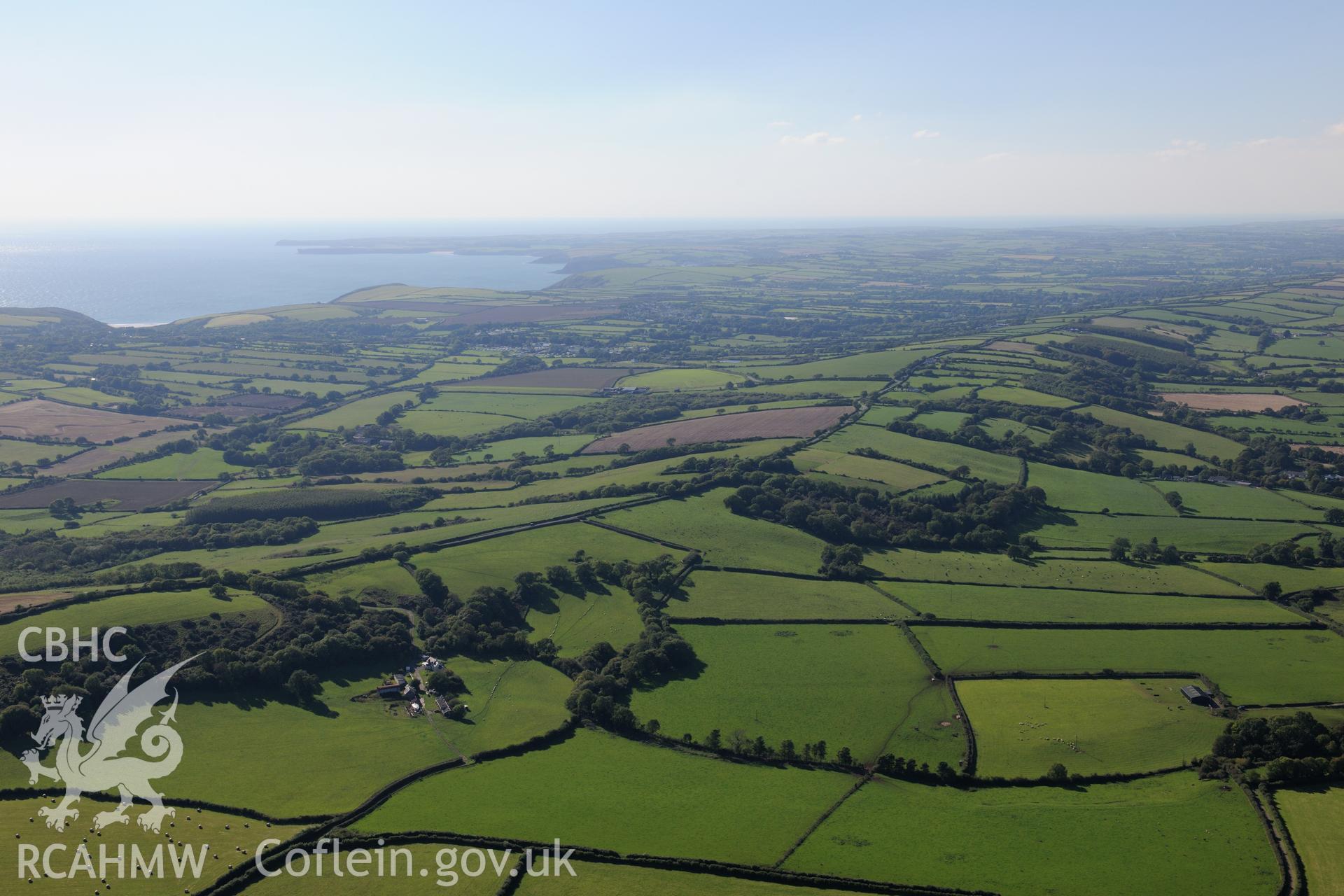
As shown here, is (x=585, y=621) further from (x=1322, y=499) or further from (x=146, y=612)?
(x=1322, y=499)

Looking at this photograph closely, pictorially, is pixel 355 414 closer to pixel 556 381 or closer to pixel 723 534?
pixel 556 381

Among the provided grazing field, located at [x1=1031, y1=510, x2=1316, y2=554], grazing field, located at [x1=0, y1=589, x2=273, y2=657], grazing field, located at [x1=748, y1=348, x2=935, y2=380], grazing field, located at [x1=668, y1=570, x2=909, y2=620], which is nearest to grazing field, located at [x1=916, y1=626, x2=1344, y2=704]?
grazing field, located at [x1=668, y1=570, x2=909, y2=620]

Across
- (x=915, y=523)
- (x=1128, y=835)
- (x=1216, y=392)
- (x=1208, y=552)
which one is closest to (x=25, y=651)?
(x=1128, y=835)

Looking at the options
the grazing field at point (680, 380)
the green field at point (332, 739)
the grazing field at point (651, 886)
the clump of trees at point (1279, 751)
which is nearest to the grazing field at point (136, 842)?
the green field at point (332, 739)

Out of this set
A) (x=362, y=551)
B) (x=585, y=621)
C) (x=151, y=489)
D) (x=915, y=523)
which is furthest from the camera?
(x=151, y=489)

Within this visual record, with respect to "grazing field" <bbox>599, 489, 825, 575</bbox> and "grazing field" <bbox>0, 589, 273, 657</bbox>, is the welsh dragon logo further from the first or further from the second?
"grazing field" <bbox>599, 489, 825, 575</bbox>

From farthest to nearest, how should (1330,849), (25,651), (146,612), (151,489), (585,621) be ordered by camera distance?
(151,489), (585,621), (146,612), (25,651), (1330,849)
